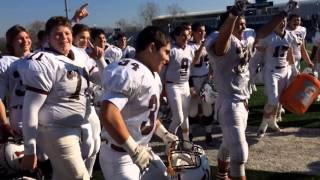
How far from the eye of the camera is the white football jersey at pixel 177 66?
25.6 feet

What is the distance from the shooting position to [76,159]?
4023 mm

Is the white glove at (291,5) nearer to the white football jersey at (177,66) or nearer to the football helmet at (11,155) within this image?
the white football jersey at (177,66)

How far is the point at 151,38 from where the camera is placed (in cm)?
341

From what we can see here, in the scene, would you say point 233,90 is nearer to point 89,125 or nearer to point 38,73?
point 89,125

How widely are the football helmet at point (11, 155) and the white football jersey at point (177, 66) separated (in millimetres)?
3392

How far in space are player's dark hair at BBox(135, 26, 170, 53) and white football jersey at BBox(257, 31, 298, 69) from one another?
5.18 m

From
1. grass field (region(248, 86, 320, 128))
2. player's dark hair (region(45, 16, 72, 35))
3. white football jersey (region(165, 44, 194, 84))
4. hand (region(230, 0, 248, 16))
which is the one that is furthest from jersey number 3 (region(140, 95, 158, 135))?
grass field (region(248, 86, 320, 128))

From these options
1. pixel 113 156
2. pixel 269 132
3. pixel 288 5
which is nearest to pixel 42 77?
pixel 113 156

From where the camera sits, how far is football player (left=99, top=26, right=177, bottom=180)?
10.2 feet

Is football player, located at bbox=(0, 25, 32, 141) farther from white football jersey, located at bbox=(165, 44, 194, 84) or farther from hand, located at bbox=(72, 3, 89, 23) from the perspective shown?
white football jersey, located at bbox=(165, 44, 194, 84)

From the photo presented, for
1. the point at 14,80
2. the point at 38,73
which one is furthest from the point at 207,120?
the point at 38,73

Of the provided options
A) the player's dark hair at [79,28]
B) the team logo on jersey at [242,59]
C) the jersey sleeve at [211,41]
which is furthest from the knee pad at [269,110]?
the player's dark hair at [79,28]

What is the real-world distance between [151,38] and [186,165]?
110 centimetres

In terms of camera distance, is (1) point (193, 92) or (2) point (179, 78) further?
(1) point (193, 92)
